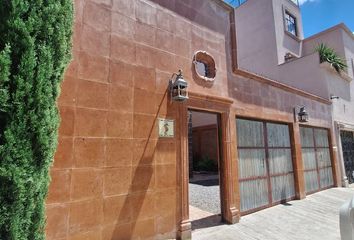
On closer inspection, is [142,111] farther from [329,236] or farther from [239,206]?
[329,236]

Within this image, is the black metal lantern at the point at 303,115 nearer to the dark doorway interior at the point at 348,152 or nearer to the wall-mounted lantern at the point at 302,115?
Result: the wall-mounted lantern at the point at 302,115

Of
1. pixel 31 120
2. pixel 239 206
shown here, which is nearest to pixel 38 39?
pixel 31 120

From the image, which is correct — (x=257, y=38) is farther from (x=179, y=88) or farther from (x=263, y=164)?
(x=179, y=88)

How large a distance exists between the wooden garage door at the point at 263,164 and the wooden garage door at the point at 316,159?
51.4 inches

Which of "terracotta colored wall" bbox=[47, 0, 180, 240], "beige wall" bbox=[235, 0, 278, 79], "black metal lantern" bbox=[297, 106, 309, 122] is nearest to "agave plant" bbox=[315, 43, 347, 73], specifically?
"beige wall" bbox=[235, 0, 278, 79]

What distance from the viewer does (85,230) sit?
369cm

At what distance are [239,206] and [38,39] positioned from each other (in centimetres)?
555

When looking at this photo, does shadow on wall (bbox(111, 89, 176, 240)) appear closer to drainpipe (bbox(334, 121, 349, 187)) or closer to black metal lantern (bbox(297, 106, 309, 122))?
black metal lantern (bbox(297, 106, 309, 122))

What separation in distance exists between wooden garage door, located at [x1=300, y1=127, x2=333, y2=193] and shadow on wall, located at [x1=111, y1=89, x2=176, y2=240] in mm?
7031

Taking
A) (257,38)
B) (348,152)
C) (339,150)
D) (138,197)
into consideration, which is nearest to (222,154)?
(138,197)

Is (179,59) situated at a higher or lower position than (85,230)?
higher

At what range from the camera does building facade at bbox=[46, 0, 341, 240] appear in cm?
377

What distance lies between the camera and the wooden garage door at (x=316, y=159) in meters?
9.40

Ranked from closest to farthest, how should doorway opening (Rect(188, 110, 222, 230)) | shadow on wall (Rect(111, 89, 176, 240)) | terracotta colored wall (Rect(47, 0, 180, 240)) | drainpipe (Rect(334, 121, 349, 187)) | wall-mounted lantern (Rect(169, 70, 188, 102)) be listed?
terracotta colored wall (Rect(47, 0, 180, 240)), shadow on wall (Rect(111, 89, 176, 240)), wall-mounted lantern (Rect(169, 70, 188, 102)), drainpipe (Rect(334, 121, 349, 187)), doorway opening (Rect(188, 110, 222, 230))
